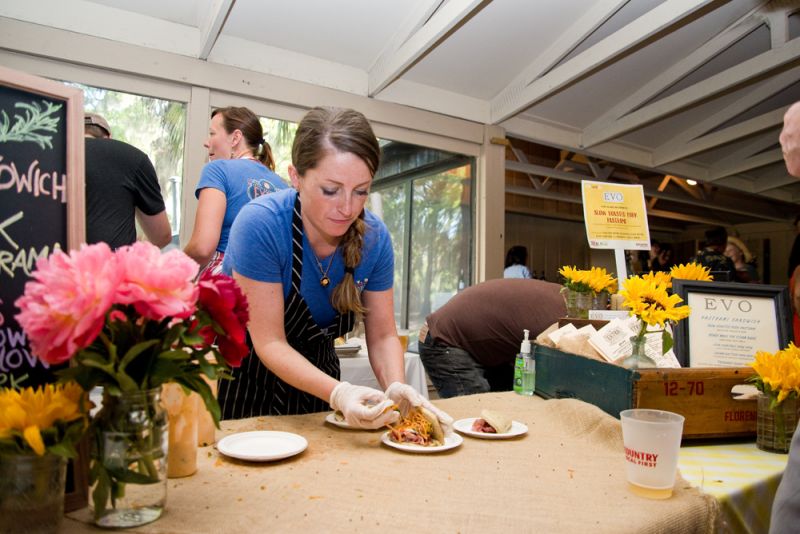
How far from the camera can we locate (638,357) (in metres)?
1.19

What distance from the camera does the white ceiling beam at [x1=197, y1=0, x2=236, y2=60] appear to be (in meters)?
2.82

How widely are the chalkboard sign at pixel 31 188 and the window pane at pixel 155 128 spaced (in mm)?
2516

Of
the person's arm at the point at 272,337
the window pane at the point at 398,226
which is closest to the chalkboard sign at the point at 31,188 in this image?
the person's arm at the point at 272,337

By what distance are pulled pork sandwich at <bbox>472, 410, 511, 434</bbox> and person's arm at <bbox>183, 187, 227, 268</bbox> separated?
125 centimetres

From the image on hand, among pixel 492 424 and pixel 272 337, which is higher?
pixel 272 337

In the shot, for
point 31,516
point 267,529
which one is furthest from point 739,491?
point 31,516

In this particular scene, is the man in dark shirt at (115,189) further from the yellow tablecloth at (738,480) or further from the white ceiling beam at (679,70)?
the white ceiling beam at (679,70)

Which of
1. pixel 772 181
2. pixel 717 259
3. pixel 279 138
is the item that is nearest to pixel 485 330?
pixel 717 259

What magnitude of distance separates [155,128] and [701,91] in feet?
12.3

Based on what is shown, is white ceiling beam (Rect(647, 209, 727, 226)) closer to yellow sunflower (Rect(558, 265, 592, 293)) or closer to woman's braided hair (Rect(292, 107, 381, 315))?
yellow sunflower (Rect(558, 265, 592, 293))

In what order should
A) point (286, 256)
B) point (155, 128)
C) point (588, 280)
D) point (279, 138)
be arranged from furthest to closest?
point (279, 138)
point (155, 128)
point (588, 280)
point (286, 256)

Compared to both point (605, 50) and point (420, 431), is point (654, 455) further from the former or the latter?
point (605, 50)

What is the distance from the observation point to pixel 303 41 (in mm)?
3490

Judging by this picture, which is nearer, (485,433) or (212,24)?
(485,433)
